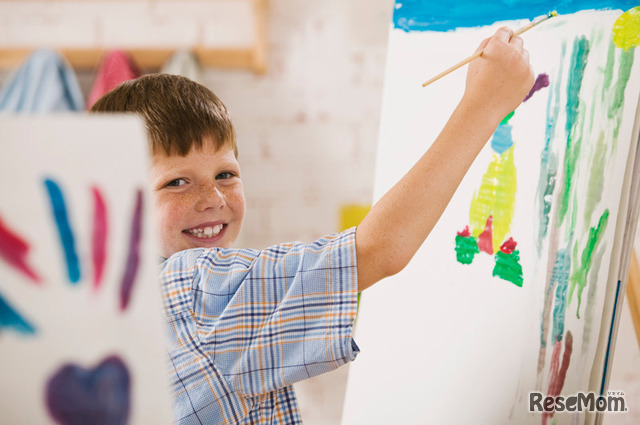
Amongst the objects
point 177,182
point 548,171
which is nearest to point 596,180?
point 548,171

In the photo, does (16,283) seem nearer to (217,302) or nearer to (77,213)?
(77,213)

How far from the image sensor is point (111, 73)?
130 cm

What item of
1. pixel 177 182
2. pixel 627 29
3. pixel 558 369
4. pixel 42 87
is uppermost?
pixel 627 29

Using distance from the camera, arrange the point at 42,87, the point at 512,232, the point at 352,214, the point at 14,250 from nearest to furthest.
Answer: the point at 14,250 < the point at 512,232 < the point at 42,87 < the point at 352,214

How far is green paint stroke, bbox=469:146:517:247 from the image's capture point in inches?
31.4

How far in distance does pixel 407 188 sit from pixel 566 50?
349mm

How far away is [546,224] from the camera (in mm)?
762

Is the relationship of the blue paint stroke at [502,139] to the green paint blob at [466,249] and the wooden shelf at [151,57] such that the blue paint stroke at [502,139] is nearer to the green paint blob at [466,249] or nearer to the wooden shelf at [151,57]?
the green paint blob at [466,249]

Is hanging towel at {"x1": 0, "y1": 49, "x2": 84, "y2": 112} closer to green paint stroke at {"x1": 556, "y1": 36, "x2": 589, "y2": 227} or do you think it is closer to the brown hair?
the brown hair

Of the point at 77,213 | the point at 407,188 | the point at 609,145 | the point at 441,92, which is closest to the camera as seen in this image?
the point at 77,213

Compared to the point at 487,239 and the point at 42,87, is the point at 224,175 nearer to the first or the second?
the point at 487,239

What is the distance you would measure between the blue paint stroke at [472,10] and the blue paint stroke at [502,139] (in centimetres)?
A: 14

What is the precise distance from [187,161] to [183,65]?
2.24ft

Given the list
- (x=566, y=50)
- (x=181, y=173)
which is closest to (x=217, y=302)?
(x=181, y=173)
